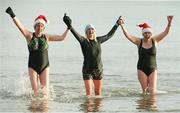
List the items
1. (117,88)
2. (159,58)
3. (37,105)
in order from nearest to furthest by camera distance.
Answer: (37,105) → (117,88) → (159,58)

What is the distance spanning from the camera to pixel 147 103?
1795 centimetres

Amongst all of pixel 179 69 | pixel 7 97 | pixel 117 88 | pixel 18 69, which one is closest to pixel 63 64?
pixel 18 69

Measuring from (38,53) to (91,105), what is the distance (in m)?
2.00

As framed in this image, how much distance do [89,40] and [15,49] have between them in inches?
693

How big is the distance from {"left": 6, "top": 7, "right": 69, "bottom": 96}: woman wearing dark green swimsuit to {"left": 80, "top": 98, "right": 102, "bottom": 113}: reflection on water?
1.14 metres

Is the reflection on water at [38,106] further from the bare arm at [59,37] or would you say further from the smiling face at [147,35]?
the smiling face at [147,35]

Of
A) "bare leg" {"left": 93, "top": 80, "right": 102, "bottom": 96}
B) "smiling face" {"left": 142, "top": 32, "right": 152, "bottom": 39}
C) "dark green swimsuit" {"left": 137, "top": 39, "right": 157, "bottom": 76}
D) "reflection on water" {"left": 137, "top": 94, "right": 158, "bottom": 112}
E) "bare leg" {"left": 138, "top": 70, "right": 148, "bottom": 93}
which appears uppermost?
"smiling face" {"left": 142, "top": 32, "right": 152, "bottom": 39}

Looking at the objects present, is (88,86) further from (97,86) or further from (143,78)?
(143,78)

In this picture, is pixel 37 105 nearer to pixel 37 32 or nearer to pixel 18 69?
pixel 37 32

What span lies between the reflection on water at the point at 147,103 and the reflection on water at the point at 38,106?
2.46 meters

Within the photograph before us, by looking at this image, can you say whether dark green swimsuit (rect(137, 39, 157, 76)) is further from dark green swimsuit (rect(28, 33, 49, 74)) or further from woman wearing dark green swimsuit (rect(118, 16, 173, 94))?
dark green swimsuit (rect(28, 33, 49, 74))

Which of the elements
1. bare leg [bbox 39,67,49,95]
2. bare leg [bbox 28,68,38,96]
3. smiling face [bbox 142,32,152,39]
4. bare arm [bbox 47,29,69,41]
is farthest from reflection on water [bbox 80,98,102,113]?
smiling face [bbox 142,32,152,39]

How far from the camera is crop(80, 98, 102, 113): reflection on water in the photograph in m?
16.8

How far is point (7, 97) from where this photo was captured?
1892 centimetres
